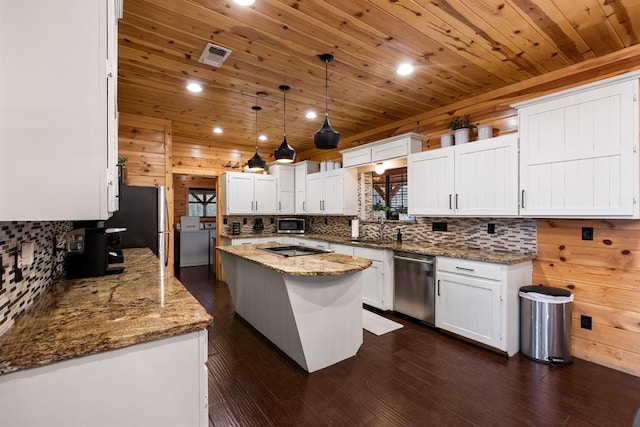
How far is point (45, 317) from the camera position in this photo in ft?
4.23

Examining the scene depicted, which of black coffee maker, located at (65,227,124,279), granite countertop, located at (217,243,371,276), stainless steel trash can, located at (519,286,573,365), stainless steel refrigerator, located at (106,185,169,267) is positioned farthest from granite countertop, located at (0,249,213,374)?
stainless steel trash can, located at (519,286,573,365)

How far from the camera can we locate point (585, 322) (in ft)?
8.97

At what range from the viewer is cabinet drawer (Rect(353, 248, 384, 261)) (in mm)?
3970

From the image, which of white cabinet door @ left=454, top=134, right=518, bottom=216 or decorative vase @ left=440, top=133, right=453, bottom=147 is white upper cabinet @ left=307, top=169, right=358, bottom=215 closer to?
decorative vase @ left=440, top=133, right=453, bottom=147

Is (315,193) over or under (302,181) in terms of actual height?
under

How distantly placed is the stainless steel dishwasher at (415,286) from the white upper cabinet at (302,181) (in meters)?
2.66

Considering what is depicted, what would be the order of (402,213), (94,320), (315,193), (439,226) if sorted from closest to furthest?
(94,320), (439,226), (402,213), (315,193)

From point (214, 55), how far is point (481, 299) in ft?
11.0

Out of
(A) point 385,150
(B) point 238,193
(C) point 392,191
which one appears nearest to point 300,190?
(B) point 238,193

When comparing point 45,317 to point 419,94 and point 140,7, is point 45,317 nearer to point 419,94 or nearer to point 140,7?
point 140,7

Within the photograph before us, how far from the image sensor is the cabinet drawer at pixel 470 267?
2840mm

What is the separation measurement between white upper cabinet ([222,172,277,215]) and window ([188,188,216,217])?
12.2 feet

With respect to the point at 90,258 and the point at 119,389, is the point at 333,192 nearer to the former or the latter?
the point at 90,258

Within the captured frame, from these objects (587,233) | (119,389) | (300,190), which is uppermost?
(300,190)
